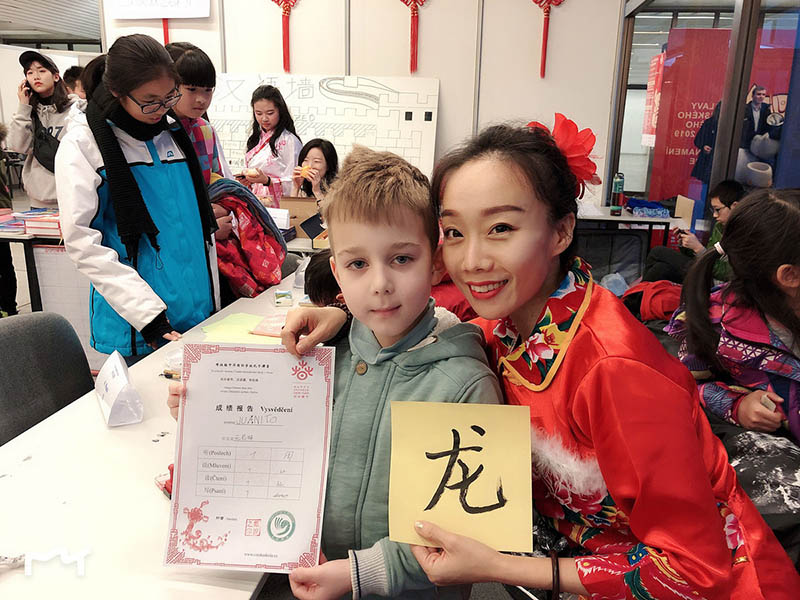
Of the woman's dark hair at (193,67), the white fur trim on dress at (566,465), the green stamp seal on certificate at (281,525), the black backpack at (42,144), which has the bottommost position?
the green stamp seal on certificate at (281,525)

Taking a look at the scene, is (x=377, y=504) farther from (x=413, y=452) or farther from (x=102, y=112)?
(x=102, y=112)

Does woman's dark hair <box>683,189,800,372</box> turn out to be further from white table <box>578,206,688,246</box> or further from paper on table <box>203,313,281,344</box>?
white table <box>578,206,688,246</box>

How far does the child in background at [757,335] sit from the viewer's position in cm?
152

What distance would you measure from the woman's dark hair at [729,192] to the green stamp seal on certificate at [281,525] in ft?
10.8

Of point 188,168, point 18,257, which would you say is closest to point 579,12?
point 188,168

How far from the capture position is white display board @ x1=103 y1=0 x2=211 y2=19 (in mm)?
5496

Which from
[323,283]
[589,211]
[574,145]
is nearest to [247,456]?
[574,145]

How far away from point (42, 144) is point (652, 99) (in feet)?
16.5

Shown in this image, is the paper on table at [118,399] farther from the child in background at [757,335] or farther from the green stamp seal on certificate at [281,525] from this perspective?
the child in background at [757,335]

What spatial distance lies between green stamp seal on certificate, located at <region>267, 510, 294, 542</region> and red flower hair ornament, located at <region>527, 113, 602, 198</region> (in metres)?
0.69

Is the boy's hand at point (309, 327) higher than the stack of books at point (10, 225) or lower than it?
higher

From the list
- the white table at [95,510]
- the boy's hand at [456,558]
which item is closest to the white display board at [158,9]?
the white table at [95,510]

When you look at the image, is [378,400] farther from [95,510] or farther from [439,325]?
[95,510]

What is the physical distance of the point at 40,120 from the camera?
4402 mm
